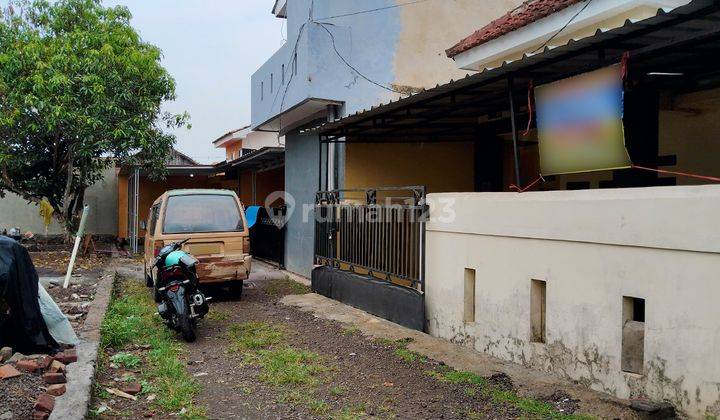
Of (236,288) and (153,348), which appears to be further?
(236,288)

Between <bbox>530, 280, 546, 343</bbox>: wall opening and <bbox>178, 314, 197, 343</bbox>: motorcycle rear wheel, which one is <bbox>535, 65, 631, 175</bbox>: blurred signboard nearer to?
<bbox>530, 280, 546, 343</bbox>: wall opening

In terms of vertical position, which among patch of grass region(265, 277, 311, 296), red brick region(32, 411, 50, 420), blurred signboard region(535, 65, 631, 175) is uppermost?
blurred signboard region(535, 65, 631, 175)

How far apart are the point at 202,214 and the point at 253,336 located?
126 inches

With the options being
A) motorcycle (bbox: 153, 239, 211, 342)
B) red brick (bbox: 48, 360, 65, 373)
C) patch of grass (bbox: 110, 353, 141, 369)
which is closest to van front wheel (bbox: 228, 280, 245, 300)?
motorcycle (bbox: 153, 239, 211, 342)

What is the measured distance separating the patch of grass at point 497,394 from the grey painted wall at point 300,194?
21.3 ft

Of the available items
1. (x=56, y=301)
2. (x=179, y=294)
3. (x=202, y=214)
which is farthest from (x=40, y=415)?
(x=202, y=214)

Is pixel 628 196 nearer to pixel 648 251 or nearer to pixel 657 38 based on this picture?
pixel 648 251

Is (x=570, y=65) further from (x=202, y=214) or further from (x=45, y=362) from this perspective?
(x=202, y=214)

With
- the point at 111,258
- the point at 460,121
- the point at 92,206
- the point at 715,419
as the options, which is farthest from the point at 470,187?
the point at 92,206

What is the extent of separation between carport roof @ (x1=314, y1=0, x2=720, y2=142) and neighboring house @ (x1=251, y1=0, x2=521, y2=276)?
135cm

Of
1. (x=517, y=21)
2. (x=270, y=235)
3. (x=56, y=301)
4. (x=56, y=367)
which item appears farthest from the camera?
(x=270, y=235)

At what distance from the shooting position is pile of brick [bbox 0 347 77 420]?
434 centimetres

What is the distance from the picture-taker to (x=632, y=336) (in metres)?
4.76

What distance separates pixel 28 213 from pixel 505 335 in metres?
20.3
